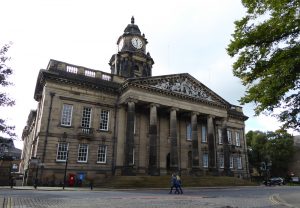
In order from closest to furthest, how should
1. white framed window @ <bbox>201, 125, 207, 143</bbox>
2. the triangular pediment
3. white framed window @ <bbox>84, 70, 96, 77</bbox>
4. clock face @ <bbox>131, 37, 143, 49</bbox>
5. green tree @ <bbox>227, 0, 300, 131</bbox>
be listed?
1. green tree @ <bbox>227, 0, 300, 131</bbox>
2. white framed window @ <bbox>84, 70, 96, 77</bbox>
3. the triangular pediment
4. white framed window @ <bbox>201, 125, 207, 143</bbox>
5. clock face @ <bbox>131, 37, 143, 49</bbox>

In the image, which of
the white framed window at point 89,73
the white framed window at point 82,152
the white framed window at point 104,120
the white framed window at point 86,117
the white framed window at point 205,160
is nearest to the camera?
the white framed window at point 82,152

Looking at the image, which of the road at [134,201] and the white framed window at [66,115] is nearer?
the road at [134,201]

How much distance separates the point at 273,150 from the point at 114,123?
141 feet

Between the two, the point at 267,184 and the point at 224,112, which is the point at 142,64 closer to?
the point at 224,112

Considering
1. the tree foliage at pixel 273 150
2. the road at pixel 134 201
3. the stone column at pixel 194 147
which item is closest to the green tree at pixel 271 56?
the road at pixel 134 201

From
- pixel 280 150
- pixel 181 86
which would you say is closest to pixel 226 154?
pixel 181 86

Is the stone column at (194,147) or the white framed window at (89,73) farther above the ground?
the white framed window at (89,73)

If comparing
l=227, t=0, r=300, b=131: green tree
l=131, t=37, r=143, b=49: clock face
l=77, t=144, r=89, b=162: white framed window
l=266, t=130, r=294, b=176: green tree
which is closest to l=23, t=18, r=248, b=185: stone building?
l=77, t=144, r=89, b=162: white framed window

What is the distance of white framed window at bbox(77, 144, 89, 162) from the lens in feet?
102

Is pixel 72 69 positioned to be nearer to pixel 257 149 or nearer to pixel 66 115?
pixel 66 115

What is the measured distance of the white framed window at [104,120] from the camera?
33.4 m

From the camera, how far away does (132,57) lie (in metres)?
44.1

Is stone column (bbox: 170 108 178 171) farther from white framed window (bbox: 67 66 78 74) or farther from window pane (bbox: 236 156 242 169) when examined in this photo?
window pane (bbox: 236 156 242 169)

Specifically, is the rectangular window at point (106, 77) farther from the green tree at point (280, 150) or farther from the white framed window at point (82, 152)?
the green tree at point (280, 150)
